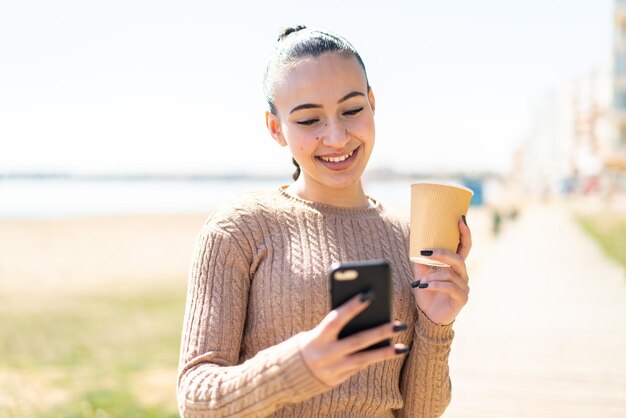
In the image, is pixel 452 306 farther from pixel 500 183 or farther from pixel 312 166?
pixel 500 183

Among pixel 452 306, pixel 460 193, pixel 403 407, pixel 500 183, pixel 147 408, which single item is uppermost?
pixel 460 193

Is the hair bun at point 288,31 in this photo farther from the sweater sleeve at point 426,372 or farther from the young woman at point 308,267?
the sweater sleeve at point 426,372

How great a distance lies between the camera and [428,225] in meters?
Answer: 1.55

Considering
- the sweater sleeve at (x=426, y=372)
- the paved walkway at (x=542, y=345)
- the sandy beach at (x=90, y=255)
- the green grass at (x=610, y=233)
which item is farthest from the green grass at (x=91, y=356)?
the green grass at (x=610, y=233)

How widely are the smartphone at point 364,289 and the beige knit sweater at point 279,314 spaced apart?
17 cm

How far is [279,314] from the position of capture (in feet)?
5.10

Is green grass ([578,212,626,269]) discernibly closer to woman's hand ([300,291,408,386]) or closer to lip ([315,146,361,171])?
lip ([315,146,361,171])

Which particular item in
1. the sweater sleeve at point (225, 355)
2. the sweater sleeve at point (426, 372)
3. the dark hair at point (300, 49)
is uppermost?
the dark hair at point (300, 49)

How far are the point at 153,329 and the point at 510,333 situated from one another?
5.01 metres

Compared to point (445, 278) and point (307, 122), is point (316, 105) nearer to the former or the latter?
point (307, 122)

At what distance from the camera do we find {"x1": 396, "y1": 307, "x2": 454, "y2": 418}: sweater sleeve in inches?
66.8

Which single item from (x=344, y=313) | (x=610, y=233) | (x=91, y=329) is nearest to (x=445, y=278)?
(x=344, y=313)

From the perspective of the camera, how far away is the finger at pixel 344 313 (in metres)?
1.12

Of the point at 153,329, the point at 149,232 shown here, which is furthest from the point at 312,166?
the point at 149,232
